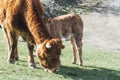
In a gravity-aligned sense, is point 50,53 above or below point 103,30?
above

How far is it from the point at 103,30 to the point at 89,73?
1368cm

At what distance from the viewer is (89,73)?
1123cm

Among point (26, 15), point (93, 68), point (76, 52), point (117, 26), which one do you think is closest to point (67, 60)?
point (76, 52)

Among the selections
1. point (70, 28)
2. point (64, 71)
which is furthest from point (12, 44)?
point (70, 28)

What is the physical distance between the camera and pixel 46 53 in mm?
9414

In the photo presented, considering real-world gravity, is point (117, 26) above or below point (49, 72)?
below

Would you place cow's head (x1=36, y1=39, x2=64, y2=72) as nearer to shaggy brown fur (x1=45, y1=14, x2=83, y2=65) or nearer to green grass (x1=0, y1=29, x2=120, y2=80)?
green grass (x1=0, y1=29, x2=120, y2=80)

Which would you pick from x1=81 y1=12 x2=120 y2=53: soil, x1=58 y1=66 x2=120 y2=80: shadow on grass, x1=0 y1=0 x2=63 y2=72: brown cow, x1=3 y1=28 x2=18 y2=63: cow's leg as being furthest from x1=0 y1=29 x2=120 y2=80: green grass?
x1=81 y1=12 x2=120 y2=53: soil

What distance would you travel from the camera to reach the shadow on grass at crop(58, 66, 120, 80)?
10680mm

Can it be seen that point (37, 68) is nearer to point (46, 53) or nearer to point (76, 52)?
point (46, 53)

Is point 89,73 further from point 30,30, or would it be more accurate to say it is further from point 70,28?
point 30,30

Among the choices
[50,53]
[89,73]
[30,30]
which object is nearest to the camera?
[50,53]

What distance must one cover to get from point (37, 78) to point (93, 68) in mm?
2702

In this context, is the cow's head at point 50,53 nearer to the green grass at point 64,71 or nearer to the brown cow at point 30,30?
the brown cow at point 30,30
